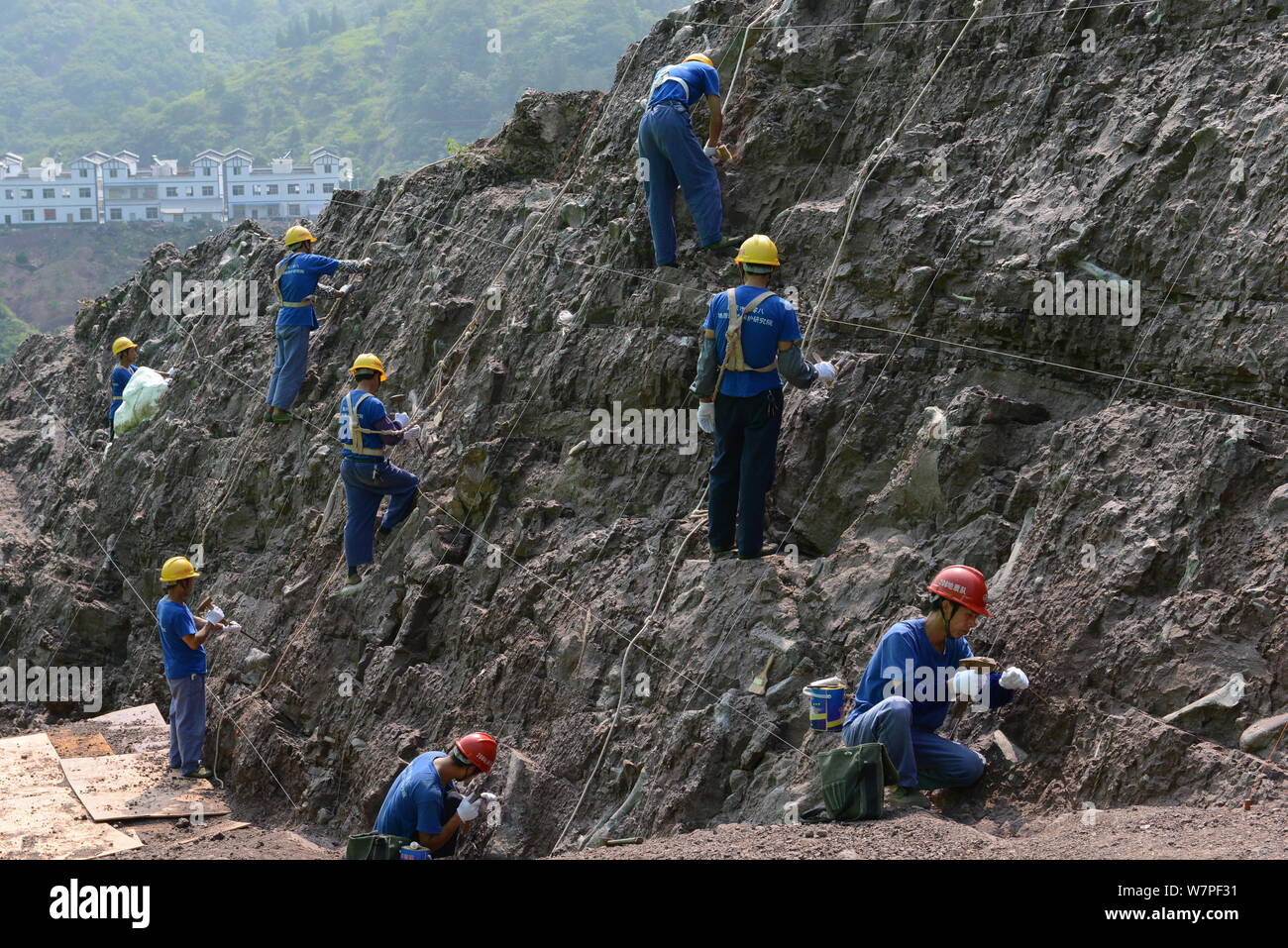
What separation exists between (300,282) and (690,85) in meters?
5.02

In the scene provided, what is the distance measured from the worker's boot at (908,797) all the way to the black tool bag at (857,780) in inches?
4.0

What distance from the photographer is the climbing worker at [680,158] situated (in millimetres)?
9062

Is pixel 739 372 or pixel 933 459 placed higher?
pixel 739 372

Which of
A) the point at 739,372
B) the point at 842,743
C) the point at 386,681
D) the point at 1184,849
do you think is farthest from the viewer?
the point at 386,681

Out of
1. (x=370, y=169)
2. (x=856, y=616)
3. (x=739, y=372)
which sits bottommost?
(x=856, y=616)

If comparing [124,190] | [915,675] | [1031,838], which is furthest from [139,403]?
[124,190]

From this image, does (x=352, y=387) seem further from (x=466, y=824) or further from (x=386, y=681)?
(x=466, y=824)

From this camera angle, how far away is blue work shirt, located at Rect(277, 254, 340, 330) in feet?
41.0

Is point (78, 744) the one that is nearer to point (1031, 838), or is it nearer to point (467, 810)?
point (467, 810)

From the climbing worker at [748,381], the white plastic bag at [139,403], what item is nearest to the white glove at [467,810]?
the climbing worker at [748,381]

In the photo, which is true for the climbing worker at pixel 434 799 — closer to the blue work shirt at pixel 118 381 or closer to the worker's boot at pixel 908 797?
the worker's boot at pixel 908 797

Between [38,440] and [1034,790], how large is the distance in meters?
17.3
